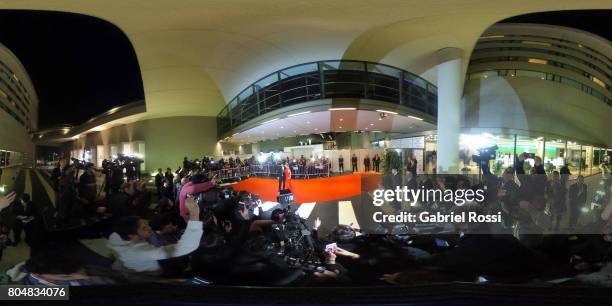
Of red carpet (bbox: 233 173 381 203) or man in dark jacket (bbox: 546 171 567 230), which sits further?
man in dark jacket (bbox: 546 171 567 230)

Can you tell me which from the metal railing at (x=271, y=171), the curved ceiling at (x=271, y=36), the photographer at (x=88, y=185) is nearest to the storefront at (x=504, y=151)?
the metal railing at (x=271, y=171)

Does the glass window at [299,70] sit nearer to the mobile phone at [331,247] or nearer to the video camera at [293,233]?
the video camera at [293,233]

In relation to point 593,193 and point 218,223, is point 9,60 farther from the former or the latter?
point 593,193

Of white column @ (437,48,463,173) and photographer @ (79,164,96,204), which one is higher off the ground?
white column @ (437,48,463,173)

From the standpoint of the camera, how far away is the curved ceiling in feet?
6.07

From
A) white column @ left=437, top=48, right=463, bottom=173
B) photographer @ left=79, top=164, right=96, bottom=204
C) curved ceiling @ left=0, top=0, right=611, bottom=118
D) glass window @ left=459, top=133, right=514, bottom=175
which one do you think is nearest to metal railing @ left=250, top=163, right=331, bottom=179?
curved ceiling @ left=0, top=0, right=611, bottom=118

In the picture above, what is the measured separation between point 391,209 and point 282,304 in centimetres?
94

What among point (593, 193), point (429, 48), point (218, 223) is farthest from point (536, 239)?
point (218, 223)

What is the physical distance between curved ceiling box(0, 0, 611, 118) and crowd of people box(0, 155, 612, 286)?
54 cm

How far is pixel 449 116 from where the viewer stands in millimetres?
1857

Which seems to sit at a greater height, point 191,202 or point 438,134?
point 438,134

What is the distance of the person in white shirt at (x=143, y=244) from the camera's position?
1897 millimetres

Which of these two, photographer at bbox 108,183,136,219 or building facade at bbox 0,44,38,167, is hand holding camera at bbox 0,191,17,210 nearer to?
building facade at bbox 0,44,38,167

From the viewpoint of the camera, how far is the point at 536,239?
2.12m
